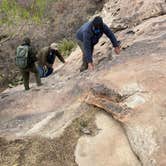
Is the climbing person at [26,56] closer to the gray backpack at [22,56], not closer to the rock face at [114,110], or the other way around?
the gray backpack at [22,56]

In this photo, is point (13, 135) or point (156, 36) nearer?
point (13, 135)

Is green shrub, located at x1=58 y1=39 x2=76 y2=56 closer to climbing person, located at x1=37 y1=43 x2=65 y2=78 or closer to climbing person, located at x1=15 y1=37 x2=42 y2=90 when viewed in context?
climbing person, located at x1=37 y1=43 x2=65 y2=78

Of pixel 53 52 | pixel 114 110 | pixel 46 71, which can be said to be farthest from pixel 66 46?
pixel 114 110

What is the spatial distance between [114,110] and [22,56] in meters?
3.83

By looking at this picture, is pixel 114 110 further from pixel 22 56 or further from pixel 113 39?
pixel 22 56

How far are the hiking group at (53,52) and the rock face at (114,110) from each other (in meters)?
0.38

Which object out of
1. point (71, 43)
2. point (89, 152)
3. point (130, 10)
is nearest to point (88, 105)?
point (89, 152)

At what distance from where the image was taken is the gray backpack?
30.6 feet

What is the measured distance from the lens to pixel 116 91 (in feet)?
20.7

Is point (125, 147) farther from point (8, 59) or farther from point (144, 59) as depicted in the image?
point (8, 59)

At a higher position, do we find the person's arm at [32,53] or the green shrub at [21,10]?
the person's arm at [32,53]

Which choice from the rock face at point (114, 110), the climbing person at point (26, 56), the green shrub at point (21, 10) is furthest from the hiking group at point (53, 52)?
the green shrub at point (21, 10)

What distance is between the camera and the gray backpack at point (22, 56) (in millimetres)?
9312

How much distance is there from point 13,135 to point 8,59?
9.50m
